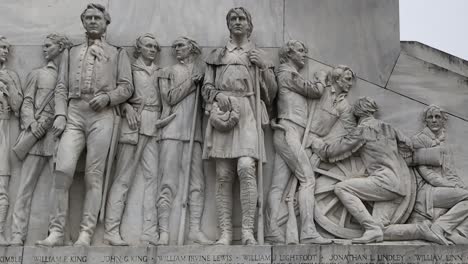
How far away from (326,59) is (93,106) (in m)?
3.98

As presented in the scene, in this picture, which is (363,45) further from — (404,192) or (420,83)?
(404,192)

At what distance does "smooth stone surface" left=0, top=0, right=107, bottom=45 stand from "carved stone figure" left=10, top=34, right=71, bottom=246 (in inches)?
23.3

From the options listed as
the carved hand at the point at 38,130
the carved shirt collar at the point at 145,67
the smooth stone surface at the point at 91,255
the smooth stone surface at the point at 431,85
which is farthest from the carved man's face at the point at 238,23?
the smooth stone surface at the point at 91,255

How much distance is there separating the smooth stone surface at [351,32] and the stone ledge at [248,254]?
10.3ft

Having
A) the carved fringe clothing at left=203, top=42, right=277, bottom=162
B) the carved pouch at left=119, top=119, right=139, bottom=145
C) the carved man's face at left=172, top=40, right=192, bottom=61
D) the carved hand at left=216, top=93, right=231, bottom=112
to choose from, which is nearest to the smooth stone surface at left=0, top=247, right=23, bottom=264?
the carved pouch at left=119, top=119, right=139, bottom=145

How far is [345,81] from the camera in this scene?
15422 millimetres

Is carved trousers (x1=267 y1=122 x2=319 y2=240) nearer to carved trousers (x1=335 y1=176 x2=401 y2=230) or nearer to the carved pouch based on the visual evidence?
carved trousers (x1=335 y1=176 x2=401 y2=230)

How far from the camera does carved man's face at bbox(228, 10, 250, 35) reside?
1519 cm

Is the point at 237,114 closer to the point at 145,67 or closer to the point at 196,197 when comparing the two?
the point at 196,197

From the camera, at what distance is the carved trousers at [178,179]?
14820 mm

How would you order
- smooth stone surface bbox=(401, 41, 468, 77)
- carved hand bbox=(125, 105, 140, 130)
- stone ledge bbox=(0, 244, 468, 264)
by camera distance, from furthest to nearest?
1. smooth stone surface bbox=(401, 41, 468, 77)
2. carved hand bbox=(125, 105, 140, 130)
3. stone ledge bbox=(0, 244, 468, 264)

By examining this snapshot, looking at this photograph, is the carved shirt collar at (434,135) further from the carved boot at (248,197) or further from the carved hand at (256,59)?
the carved boot at (248,197)

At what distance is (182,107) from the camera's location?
15320mm

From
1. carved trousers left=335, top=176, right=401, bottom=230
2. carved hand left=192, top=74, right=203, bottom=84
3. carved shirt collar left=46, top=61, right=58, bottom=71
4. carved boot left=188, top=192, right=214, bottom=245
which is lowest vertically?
carved boot left=188, top=192, right=214, bottom=245
